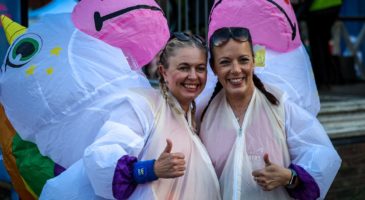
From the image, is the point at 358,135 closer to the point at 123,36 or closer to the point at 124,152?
the point at 123,36

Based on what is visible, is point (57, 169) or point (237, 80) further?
point (57, 169)

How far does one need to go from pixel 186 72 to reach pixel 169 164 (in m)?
0.49

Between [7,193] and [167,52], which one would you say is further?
[7,193]

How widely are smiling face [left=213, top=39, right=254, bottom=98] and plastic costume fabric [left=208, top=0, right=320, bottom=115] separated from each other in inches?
20.9

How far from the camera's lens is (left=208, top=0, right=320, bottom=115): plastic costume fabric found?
3174mm

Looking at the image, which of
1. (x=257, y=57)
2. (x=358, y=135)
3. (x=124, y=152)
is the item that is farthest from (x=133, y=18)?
(x=358, y=135)

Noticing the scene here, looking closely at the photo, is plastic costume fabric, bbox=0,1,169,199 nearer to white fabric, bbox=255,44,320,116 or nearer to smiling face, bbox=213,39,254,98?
smiling face, bbox=213,39,254,98

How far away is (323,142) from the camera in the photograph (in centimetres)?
266

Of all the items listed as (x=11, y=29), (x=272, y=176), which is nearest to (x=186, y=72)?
(x=272, y=176)

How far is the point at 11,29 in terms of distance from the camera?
3.38 meters

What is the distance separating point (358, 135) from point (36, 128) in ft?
10.2

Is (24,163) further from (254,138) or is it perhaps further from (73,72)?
(254,138)

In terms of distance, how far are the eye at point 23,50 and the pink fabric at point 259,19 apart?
98 cm

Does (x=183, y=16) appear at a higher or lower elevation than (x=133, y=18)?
lower
